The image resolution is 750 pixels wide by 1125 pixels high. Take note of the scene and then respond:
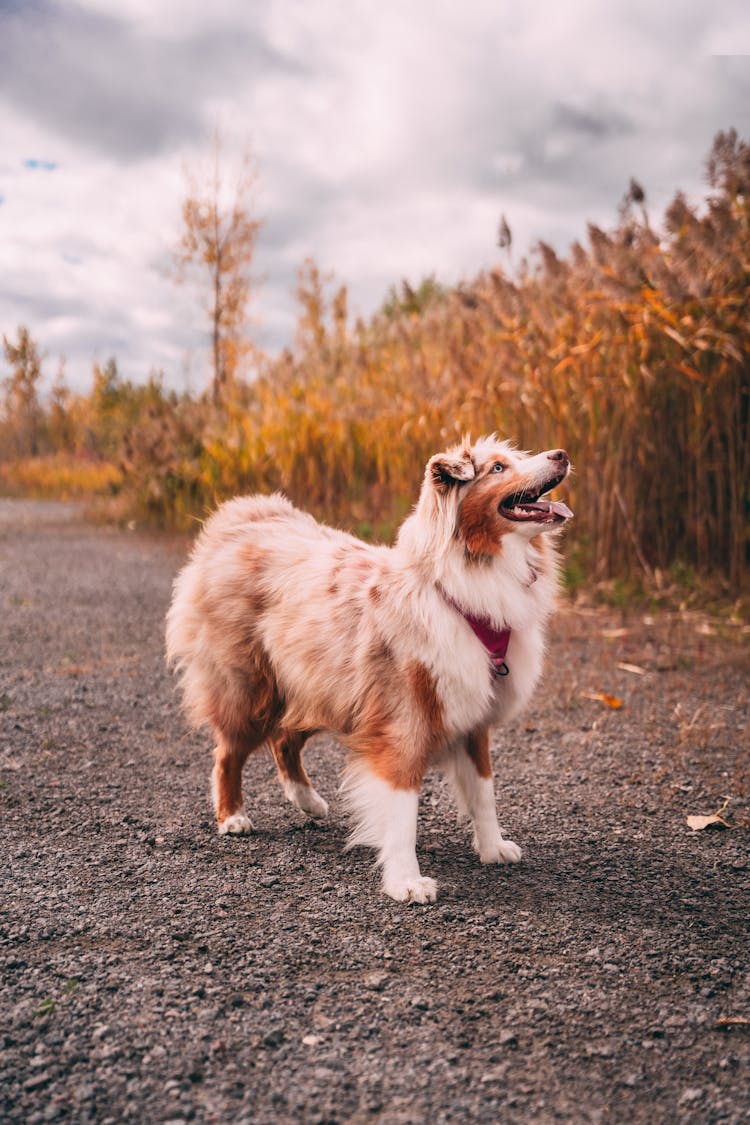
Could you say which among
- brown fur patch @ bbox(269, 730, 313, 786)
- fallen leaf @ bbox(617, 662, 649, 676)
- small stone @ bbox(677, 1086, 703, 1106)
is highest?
brown fur patch @ bbox(269, 730, 313, 786)

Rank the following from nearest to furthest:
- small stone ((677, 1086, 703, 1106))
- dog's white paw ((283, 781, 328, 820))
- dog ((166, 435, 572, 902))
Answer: small stone ((677, 1086, 703, 1106)), dog ((166, 435, 572, 902)), dog's white paw ((283, 781, 328, 820))

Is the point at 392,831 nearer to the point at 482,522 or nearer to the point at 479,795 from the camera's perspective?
the point at 479,795

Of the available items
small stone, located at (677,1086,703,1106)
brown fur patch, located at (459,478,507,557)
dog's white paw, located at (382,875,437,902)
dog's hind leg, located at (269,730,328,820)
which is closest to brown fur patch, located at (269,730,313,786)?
dog's hind leg, located at (269,730,328,820)

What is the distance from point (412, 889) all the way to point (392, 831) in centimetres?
19

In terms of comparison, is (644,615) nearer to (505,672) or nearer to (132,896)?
(505,672)

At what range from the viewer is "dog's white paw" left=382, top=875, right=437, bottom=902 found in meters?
2.82

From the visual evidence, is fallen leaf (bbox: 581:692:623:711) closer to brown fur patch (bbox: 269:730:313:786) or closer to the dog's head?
brown fur patch (bbox: 269:730:313:786)

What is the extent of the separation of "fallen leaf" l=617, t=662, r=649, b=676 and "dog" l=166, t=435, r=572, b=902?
8.44ft

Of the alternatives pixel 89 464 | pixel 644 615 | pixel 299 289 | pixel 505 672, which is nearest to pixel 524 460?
pixel 505 672

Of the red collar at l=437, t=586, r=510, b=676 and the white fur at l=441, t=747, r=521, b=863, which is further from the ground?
the red collar at l=437, t=586, r=510, b=676

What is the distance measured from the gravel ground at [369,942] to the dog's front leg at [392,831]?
0.08 meters

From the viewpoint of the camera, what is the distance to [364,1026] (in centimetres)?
214

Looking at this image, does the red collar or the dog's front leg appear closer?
the dog's front leg

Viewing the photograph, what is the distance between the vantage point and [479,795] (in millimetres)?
3166
